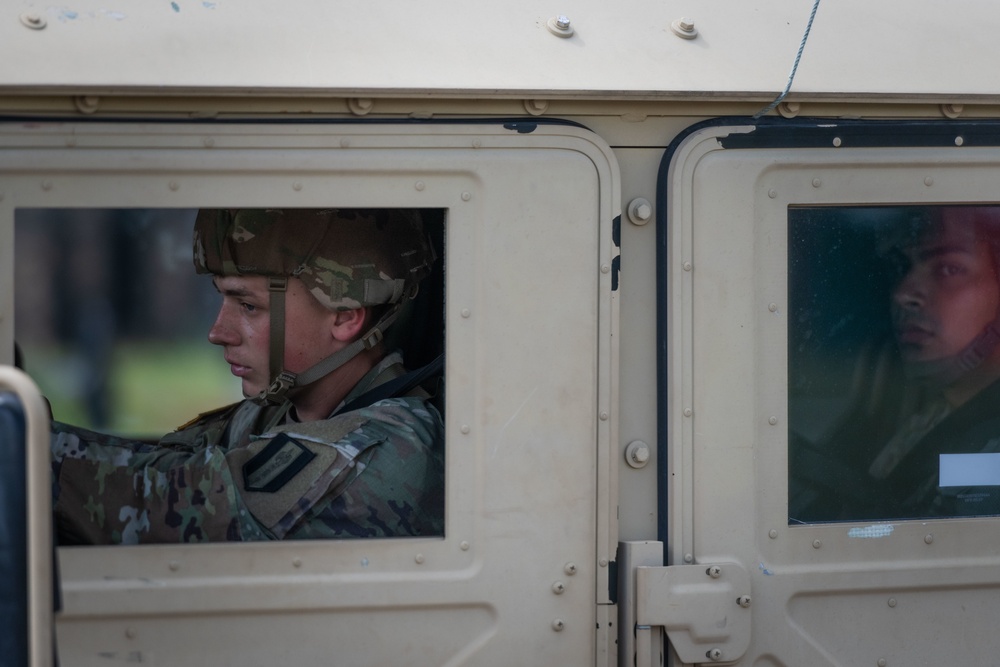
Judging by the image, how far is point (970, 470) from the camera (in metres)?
2.06

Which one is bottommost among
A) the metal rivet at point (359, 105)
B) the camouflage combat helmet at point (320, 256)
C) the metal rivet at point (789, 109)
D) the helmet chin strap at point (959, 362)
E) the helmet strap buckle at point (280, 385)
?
the helmet strap buckle at point (280, 385)

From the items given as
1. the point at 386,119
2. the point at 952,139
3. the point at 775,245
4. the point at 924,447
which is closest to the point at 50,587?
the point at 386,119

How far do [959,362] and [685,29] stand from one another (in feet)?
2.73

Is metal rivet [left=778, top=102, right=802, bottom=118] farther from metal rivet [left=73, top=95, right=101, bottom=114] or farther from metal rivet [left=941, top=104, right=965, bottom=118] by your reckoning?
metal rivet [left=73, top=95, right=101, bottom=114]

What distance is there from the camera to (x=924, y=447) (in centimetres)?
204

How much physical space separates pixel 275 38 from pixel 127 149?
1.03ft

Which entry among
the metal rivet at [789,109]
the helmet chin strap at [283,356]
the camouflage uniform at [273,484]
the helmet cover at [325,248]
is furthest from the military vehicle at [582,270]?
the helmet chin strap at [283,356]

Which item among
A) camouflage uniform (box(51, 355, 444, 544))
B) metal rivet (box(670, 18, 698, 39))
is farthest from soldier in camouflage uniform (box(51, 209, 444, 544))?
metal rivet (box(670, 18, 698, 39))

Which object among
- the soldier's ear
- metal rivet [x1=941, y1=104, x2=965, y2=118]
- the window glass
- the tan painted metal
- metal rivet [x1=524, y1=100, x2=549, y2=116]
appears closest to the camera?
the tan painted metal

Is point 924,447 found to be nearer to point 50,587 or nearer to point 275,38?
point 275,38

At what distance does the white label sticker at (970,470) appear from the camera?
2051 mm

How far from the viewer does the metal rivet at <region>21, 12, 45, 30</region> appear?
69.3 inches

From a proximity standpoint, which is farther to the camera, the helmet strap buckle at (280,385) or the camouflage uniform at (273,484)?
the helmet strap buckle at (280,385)

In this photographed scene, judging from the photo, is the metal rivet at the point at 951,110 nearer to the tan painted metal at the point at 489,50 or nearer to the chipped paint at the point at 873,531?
the tan painted metal at the point at 489,50
